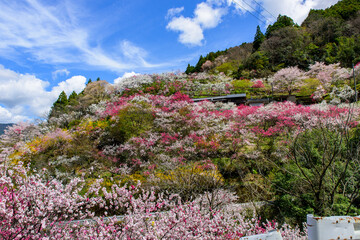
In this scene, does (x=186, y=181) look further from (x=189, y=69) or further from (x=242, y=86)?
(x=189, y=69)

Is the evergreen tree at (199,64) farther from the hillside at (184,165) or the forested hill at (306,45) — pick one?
the hillside at (184,165)

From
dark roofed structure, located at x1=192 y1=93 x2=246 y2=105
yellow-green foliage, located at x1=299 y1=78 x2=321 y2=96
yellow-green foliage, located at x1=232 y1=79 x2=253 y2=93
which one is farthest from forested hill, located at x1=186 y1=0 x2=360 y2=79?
dark roofed structure, located at x1=192 y1=93 x2=246 y2=105

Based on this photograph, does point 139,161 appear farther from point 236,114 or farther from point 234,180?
point 236,114

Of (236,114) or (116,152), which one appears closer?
(116,152)

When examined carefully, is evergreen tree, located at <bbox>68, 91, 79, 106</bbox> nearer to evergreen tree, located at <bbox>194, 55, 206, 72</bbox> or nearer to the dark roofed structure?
the dark roofed structure

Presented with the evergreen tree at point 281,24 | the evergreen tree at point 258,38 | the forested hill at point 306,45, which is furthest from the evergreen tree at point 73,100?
the evergreen tree at point 281,24

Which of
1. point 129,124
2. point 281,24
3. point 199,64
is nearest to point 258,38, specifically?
point 281,24

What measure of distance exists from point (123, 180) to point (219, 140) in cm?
511

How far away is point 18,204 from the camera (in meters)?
2.94

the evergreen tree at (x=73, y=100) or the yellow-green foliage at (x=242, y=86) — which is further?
the yellow-green foliage at (x=242, y=86)

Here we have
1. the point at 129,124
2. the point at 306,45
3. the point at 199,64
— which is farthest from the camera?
the point at 199,64

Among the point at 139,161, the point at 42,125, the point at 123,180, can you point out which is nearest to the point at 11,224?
the point at 123,180

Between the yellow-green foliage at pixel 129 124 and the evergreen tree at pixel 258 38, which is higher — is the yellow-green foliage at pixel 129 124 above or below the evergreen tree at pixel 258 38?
below

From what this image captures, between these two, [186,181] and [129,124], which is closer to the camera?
[186,181]
